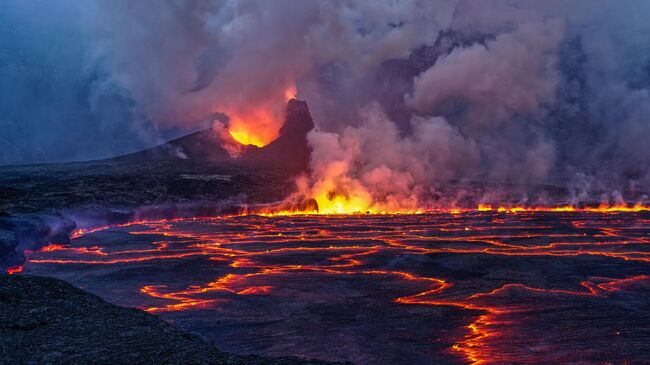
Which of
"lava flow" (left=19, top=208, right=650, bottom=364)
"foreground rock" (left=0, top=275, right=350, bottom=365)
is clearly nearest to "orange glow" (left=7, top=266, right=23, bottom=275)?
"lava flow" (left=19, top=208, right=650, bottom=364)

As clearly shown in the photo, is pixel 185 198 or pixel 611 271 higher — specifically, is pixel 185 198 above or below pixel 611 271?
above

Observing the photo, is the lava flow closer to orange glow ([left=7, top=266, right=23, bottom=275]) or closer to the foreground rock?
orange glow ([left=7, top=266, right=23, bottom=275])

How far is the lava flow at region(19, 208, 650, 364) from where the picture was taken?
600 inches

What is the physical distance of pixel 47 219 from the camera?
165ft

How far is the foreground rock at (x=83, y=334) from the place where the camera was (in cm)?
1212

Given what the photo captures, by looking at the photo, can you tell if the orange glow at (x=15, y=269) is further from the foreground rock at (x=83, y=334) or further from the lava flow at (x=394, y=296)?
the foreground rock at (x=83, y=334)

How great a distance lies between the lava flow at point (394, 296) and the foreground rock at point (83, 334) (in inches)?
79.8

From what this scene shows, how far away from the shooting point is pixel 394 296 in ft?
74.6

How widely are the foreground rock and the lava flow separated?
6.65 feet

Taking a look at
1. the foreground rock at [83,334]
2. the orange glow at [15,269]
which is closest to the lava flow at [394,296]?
the orange glow at [15,269]

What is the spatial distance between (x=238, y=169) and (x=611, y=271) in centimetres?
15646

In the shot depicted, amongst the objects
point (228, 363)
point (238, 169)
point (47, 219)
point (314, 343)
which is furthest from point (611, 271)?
point (238, 169)

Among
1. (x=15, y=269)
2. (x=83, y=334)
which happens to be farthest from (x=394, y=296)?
(x=15, y=269)

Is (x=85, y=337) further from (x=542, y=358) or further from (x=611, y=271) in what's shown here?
(x=611, y=271)
